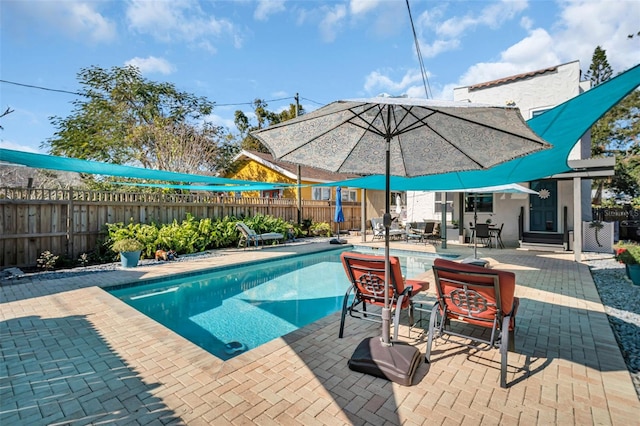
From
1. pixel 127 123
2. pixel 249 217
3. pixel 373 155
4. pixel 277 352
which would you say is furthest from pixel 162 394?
pixel 127 123

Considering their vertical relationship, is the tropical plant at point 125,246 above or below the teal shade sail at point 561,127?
below

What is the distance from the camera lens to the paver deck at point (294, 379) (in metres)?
2.42

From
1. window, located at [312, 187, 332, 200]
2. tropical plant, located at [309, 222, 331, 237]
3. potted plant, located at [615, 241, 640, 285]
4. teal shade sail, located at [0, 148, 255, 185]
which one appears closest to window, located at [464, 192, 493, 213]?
potted plant, located at [615, 241, 640, 285]

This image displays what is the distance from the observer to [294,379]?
2938 mm

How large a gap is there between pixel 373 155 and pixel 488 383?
3.11m

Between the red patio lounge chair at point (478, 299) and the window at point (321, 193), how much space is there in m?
18.1

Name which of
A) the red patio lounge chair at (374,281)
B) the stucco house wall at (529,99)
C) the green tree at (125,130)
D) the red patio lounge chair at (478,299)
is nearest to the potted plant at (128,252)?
the red patio lounge chair at (374,281)

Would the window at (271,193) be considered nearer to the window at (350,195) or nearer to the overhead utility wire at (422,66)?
the window at (350,195)

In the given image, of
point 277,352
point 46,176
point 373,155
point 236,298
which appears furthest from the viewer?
point 46,176

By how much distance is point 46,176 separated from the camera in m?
18.8

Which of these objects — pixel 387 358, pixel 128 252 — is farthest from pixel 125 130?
pixel 387 358

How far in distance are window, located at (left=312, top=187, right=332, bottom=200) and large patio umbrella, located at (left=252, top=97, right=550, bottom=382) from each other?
16.5 m

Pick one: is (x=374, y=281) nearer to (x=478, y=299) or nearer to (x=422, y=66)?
(x=478, y=299)

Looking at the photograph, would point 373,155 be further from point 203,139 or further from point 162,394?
point 203,139
